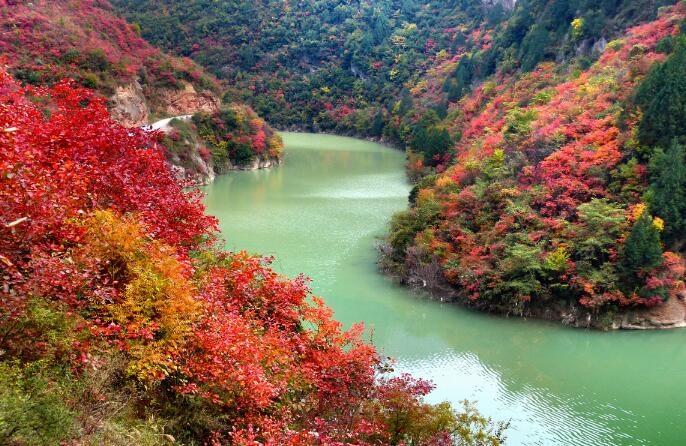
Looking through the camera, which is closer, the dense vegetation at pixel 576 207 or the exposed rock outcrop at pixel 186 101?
the dense vegetation at pixel 576 207

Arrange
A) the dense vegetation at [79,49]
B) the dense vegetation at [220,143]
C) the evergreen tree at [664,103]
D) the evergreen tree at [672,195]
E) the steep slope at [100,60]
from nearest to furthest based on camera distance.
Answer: the evergreen tree at [672,195], the evergreen tree at [664,103], the dense vegetation at [79,49], the steep slope at [100,60], the dense vegetation at [220,143]

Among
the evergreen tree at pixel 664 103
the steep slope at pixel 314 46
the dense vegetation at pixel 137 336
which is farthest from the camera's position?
the steep slope at pixel 314 46

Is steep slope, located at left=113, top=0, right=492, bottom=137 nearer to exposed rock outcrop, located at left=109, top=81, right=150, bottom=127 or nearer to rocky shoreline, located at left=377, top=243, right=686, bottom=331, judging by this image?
exposed rock outcrop, located at left=109, top=81, right=150, bottom=127

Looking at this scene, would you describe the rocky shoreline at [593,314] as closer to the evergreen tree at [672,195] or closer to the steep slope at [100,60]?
the evergreen tree at [672,195]

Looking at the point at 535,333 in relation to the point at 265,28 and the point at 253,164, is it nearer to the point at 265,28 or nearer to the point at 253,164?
the point at 253,164

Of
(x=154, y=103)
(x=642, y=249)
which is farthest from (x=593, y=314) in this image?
(x=154, y=103)

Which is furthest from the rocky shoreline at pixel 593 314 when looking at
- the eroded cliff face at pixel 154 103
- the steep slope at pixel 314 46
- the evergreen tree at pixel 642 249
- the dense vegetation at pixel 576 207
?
the steep slope at pixel 314 46

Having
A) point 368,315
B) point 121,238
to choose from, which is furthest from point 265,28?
point 121,238

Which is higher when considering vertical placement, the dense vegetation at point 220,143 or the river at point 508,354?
the dense vegetation at point 220,143
